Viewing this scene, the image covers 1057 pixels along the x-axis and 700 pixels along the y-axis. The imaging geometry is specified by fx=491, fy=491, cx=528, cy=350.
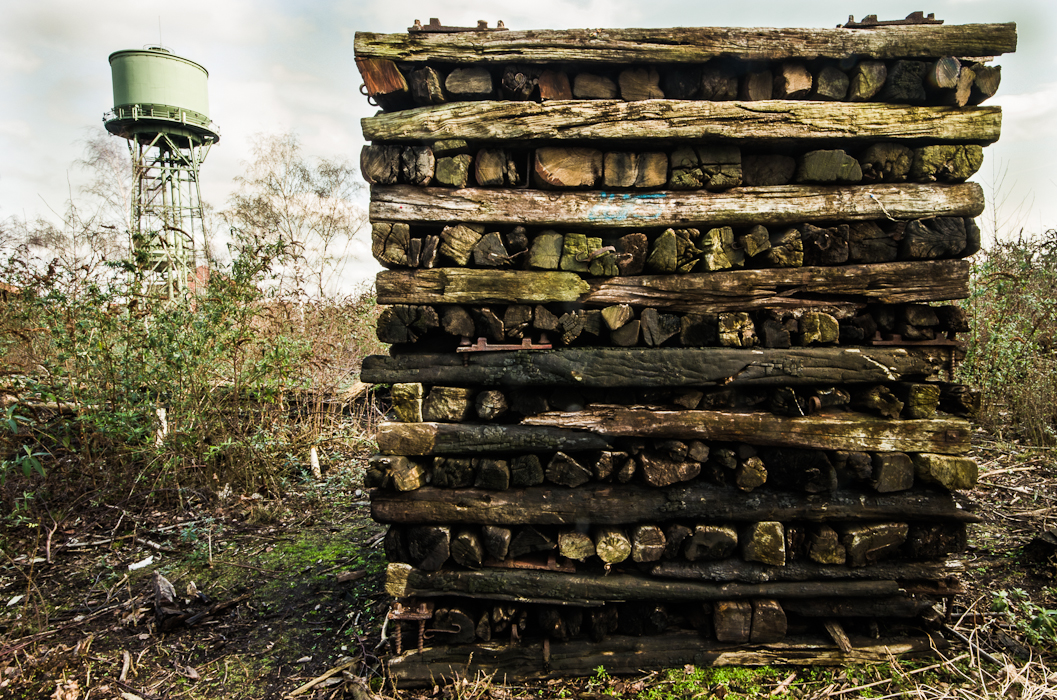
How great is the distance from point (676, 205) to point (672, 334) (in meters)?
0.65

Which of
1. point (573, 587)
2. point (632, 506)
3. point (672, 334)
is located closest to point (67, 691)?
point (573, 587)

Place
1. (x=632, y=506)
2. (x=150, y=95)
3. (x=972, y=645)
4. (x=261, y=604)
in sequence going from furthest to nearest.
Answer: (x=150, y=95) → (x=261, y=604) → (x=972, y=645) → (x=632, y=506)

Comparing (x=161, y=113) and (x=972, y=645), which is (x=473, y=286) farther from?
(x=161, y=113)

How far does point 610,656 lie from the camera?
8.44 feet

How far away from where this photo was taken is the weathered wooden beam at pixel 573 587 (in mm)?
2502

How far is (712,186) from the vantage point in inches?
99.3

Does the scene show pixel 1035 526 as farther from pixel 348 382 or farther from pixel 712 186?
pixel 348 382

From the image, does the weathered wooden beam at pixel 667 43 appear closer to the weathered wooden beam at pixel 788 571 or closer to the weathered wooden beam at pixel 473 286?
the weathered wooden beam at pixel 473 286

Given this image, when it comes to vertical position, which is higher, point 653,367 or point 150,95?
point 150,95

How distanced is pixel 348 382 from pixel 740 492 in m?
5.41

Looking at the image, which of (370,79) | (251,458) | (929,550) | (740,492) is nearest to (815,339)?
(740,492)

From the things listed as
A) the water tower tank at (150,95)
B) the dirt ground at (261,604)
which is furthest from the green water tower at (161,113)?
the dirt ground at (261,604)

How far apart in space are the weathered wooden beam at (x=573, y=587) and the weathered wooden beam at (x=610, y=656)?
278mm

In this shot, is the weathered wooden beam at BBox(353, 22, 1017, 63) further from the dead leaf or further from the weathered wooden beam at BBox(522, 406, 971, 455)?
the dead leaf
